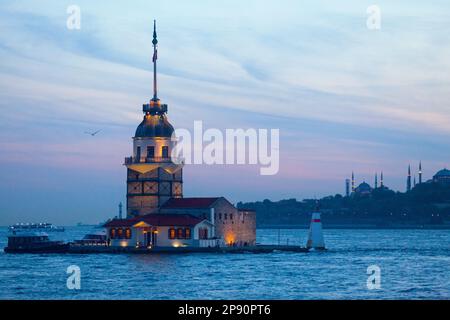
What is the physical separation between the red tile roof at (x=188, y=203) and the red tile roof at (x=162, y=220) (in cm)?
160

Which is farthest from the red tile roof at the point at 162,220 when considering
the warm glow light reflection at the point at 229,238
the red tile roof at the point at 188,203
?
the warm glow light reflection at the point at 229,238

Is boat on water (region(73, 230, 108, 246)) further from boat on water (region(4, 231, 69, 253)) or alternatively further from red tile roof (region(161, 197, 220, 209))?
red tile roof (region(161, 197, 220, 209))

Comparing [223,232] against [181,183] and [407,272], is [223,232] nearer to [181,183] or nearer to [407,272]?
[181,183]

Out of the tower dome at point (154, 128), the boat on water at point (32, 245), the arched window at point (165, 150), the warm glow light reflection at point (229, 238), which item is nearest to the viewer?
the warm glow light reflection at point (229, 238)

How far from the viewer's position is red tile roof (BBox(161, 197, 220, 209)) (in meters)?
101

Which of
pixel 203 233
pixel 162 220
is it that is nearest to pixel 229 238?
pixel 203 233

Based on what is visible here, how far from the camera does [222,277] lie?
235 feet

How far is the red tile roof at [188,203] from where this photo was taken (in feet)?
331

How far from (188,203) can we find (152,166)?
605cm

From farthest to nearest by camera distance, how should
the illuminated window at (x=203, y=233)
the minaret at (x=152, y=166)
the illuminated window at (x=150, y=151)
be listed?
1. the illuminated window at (x=150, y=151)
2. the minaret at (x=152, y=166)
3. the illuminated window at (x=203, y=233)

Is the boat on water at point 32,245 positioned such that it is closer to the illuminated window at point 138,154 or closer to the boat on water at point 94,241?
the boat on water at point 94,241

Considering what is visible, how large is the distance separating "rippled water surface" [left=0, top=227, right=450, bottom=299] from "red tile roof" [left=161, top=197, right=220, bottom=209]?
6.02 metres

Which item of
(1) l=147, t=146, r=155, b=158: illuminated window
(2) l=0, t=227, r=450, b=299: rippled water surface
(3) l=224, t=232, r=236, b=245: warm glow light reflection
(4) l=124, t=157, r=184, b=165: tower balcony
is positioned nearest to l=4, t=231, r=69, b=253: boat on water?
(2) l=0, t=227, r=450, b=299: rippled water surface
